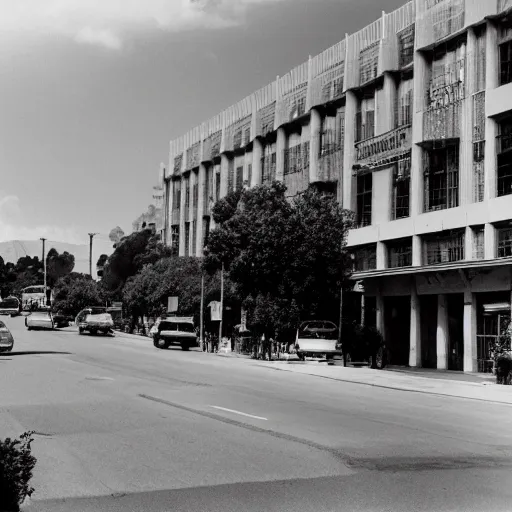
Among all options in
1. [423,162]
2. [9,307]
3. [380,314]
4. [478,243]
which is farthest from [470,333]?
[9,307]

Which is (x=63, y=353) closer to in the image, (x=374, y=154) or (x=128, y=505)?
(x=374, y=154)

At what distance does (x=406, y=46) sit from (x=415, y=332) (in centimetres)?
1433

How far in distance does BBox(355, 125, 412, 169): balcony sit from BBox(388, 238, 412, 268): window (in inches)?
163

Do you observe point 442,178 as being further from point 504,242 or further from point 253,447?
point 253,447

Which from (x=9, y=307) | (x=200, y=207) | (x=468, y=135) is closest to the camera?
(x=468, y=135)

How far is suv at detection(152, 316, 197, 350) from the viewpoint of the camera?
46375mm

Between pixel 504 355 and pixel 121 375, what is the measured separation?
11.7 meters

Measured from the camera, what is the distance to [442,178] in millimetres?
37688

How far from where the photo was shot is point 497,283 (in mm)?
32688

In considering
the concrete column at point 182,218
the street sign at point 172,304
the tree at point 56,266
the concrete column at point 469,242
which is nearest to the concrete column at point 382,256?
the concrete column at point 469,242

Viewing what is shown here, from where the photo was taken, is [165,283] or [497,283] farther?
[165,283]

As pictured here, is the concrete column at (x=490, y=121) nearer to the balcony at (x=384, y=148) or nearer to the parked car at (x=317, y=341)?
the balcony at (x=384, y=148)

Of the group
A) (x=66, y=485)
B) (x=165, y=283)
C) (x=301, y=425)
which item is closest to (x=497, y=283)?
(x=301, y=425)

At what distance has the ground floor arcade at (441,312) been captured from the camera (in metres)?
33.2
